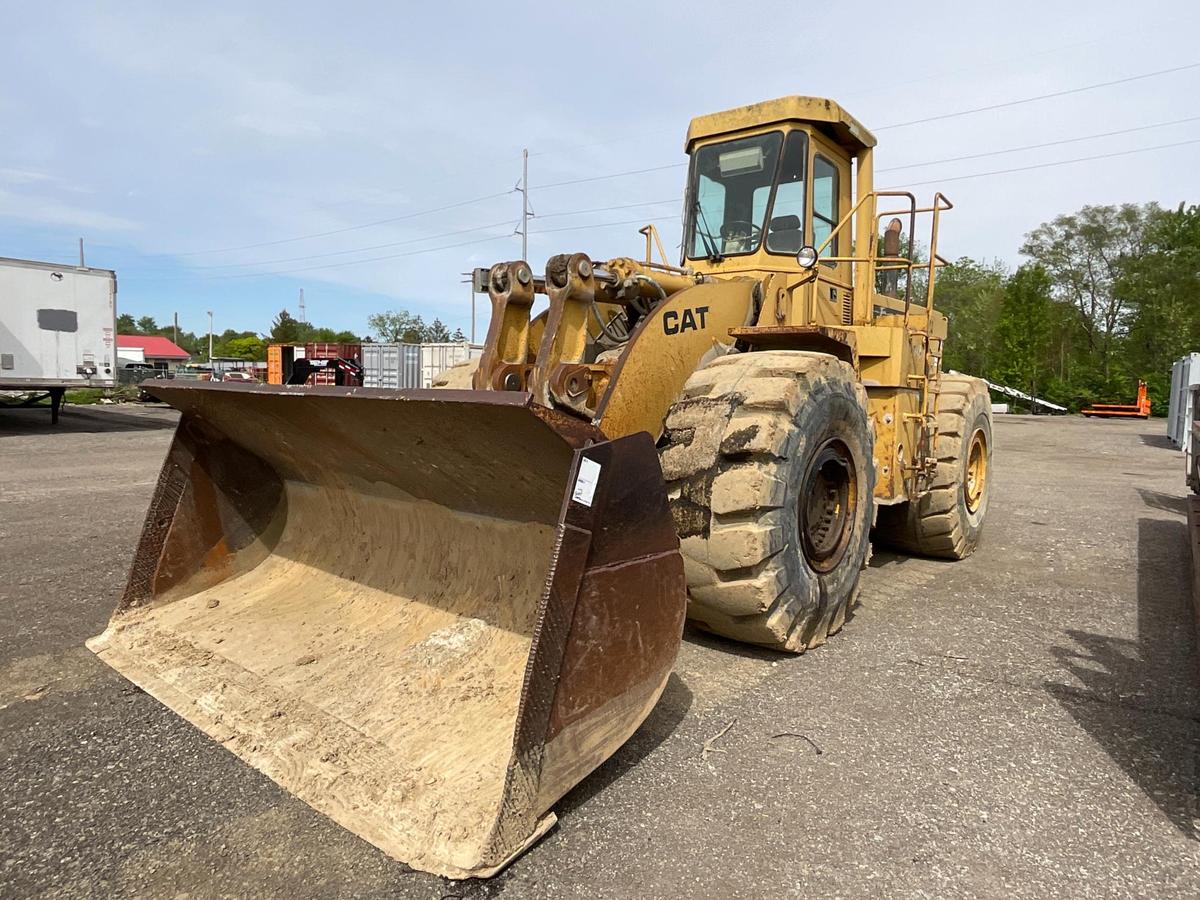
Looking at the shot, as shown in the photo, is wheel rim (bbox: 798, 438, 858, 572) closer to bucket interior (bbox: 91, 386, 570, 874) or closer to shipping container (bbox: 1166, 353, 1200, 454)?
bucket interior (bbox: 91, 386, 570, 874)

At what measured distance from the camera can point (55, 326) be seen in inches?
651

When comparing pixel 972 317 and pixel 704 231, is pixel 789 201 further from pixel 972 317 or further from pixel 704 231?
pixel 972 317

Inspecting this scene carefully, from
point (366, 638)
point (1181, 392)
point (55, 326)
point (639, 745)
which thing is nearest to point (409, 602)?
point (366, 638)

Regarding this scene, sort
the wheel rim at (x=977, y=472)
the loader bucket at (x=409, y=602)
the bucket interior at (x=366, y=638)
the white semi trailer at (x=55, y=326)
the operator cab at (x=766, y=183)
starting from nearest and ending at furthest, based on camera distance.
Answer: the loader bucket at (x=409, y=602)
the bucket interior at (x=366, y=638)
the operator cab at (x=766, y=183)
the wheel rim at (x=977, y=472)
the white semi trailer at (x=55, y=326)

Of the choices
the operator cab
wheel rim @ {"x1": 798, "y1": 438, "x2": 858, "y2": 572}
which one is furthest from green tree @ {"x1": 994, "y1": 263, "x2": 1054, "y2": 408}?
wheel rim @ {"x1": 798, "y1": 438, "x2": 858, "y2": 572}

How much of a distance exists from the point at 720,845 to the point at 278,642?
2128 mm

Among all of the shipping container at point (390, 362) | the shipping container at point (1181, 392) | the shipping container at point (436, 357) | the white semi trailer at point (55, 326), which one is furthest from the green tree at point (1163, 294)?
the white semi trailer at point (55, 326)

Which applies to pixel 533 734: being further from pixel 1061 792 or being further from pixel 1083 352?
pixel 1083 352

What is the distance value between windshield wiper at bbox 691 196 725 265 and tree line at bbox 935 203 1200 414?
38735 mm

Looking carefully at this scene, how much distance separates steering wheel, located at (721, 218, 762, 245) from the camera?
4.98 metres

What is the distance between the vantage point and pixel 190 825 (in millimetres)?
2406

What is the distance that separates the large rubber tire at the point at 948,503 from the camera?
5715 mm

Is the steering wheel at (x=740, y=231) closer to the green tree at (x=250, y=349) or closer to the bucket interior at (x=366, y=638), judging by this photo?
the bucket interior at (x=366, y=638)

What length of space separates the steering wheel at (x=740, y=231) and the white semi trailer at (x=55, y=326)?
54.8ft
